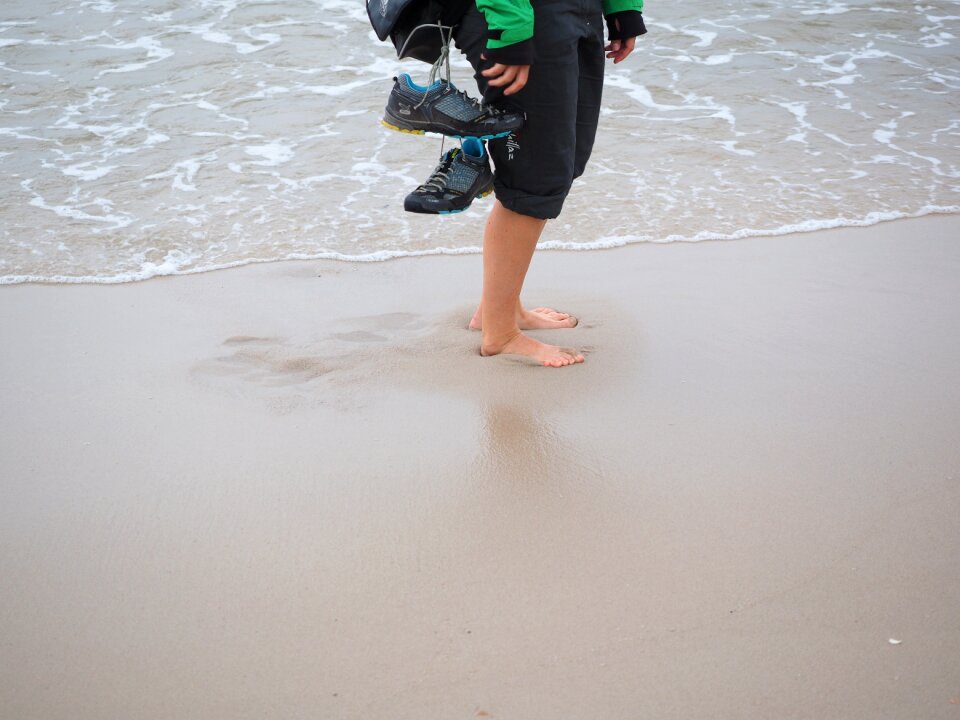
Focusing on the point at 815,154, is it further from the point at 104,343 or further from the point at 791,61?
the point at 104,343

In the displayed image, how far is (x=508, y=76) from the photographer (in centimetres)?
212

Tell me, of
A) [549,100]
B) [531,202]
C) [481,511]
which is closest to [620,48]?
[549,100]

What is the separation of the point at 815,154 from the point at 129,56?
16.6ft

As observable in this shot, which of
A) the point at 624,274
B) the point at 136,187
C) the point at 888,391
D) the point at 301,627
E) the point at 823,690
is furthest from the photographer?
the point at 136,187

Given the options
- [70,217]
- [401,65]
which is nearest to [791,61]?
[401,65]

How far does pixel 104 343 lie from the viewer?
9.53 ft

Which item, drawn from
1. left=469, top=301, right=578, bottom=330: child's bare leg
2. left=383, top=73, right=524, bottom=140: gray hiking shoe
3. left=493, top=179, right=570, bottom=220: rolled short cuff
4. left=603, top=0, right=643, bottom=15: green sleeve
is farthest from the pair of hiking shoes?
left=469, top=301, right=578, bottom=330: child's bare leg

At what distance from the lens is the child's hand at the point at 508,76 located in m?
2.11

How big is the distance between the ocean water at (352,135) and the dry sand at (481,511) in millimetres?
881

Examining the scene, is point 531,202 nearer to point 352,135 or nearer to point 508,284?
point 508,284

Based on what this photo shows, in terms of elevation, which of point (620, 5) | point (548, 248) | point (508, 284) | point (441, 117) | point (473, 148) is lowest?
point (548, 248)

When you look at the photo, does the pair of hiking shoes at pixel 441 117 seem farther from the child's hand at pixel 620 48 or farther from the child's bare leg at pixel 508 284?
the child's hand at pixel 620 48

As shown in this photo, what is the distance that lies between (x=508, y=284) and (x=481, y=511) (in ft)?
2.95

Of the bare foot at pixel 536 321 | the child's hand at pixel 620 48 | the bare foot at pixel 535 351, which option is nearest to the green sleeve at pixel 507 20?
the child's hand at pixel 620 48
